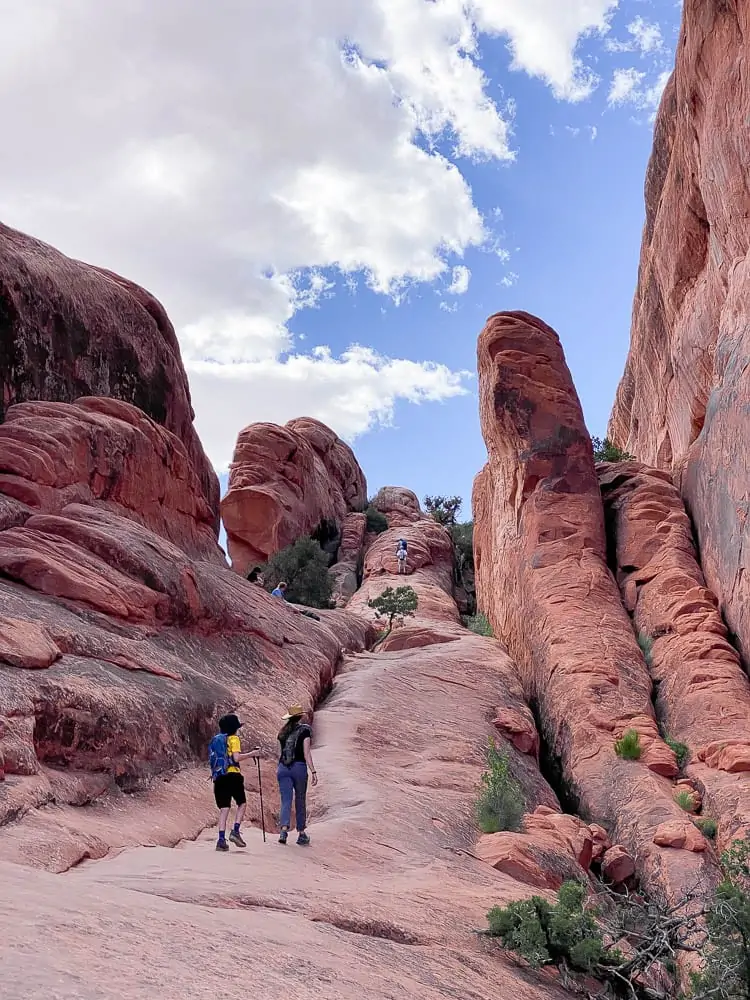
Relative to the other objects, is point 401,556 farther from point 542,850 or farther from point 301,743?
point 301,743

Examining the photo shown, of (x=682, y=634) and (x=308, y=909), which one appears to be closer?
(x=308, y=909)

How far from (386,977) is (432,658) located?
1588cm

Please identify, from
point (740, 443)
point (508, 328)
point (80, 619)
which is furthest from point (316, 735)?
point (508, 328)

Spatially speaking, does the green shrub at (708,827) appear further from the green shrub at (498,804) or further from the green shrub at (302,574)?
the green shrub at (302,574)

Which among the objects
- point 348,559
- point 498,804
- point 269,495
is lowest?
point 498,804

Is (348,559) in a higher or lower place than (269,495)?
lower

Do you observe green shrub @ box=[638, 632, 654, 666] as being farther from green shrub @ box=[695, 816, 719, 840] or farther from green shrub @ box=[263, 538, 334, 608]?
green shrub @ box=[263, 538, 334, 608]

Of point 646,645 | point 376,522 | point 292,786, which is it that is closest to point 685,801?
point 646,645

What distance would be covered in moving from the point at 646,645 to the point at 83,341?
16.1 m

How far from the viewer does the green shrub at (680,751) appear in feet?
51.3

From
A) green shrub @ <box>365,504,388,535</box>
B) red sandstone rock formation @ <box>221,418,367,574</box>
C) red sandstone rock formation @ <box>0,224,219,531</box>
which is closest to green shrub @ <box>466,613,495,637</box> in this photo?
red sandstone rock formation @ <box>0,224,219,531</box>

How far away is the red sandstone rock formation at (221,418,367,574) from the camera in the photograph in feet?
131

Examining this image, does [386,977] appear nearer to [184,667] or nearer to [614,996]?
[614,996]

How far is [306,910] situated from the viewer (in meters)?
6.58
